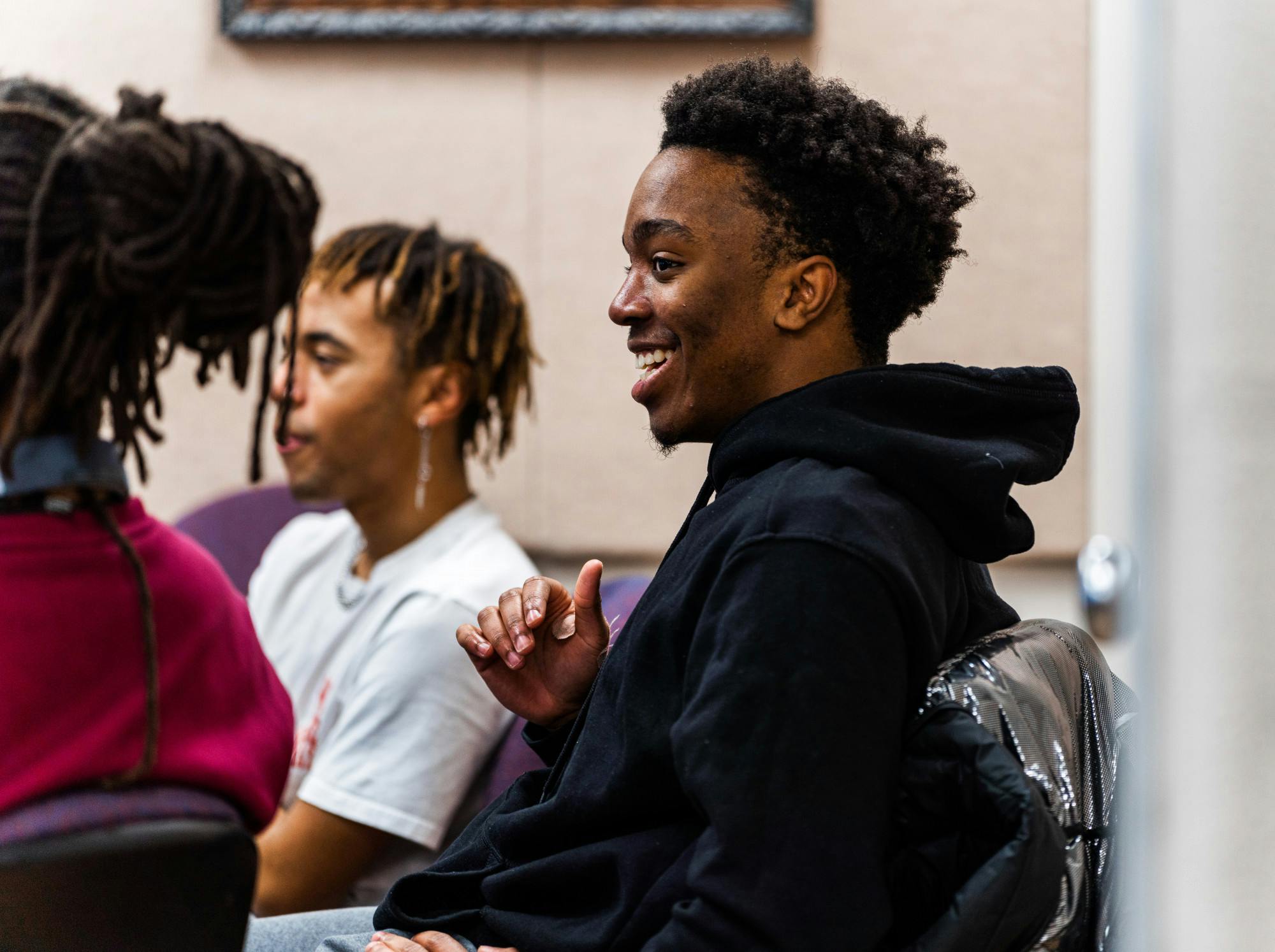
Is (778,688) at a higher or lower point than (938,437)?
lower

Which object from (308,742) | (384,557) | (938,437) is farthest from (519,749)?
(938,437)

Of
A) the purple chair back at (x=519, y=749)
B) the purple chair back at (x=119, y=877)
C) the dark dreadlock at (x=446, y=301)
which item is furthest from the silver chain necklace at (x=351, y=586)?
the purple chair back at (x=119, y=877)

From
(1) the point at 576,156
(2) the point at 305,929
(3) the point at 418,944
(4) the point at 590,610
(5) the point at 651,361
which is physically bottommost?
(2) the point at 305,929

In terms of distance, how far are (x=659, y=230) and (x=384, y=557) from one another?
99cm

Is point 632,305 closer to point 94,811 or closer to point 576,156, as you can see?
point 94,811

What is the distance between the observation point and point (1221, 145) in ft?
1.63

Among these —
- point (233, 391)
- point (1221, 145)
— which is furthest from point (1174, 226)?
point (233, 391)

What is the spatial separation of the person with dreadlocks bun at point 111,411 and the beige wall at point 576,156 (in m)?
1.18

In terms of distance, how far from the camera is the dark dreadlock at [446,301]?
1962 millimetres

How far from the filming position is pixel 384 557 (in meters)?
1.97

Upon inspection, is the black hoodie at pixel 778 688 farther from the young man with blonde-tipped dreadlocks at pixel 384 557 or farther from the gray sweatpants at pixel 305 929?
the young man with blonde-tipped dreadlocks at pixel 384 557

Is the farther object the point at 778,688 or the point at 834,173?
the point at 834,173

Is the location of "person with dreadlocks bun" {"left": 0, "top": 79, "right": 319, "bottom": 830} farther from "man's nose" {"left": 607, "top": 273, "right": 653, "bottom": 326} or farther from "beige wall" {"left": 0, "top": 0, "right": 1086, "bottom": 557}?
"beige wall" {"left": 0, "top": 0, "right": 1086, "bottom": 557}

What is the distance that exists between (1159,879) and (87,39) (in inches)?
99.6
